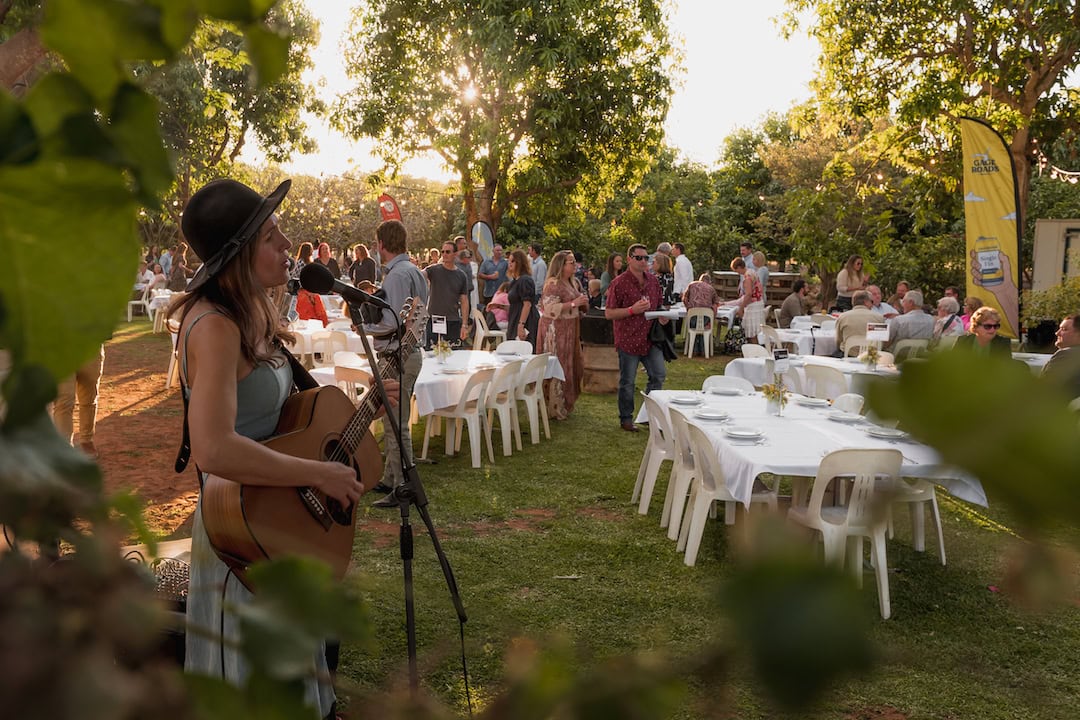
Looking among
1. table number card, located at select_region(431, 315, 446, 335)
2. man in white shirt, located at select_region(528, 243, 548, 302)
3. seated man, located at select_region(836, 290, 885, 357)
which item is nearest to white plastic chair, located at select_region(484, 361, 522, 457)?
table number card, located at select_region(431, 315, 446, 335)

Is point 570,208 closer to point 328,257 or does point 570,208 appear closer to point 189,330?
point 328,257

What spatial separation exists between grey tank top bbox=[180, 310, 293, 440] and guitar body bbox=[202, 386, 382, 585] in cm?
5

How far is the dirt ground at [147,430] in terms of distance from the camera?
6.04 meters

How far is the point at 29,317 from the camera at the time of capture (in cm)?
26

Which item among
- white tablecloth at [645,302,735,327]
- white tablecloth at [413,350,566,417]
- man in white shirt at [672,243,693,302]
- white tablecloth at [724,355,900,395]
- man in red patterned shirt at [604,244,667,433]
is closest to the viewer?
white tablecloth at [413,350,566,417]

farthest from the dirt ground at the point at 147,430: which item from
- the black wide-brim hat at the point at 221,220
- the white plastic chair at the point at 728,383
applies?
the white plastic chair at the point at 728,383

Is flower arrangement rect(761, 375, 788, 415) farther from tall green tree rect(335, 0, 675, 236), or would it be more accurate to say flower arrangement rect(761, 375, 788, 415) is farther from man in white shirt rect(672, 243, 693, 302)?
tall green tree rect(335, 0, 675, 236)

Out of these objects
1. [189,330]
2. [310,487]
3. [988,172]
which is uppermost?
[988,172]

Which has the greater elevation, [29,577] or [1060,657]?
[29,577]

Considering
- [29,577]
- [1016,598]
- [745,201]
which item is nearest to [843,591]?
[1016,598]

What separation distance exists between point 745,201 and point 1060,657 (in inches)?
1061

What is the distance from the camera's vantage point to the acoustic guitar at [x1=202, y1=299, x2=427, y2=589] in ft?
6.89

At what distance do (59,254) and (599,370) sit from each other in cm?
1050

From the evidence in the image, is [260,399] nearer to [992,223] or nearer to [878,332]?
[878,332]
